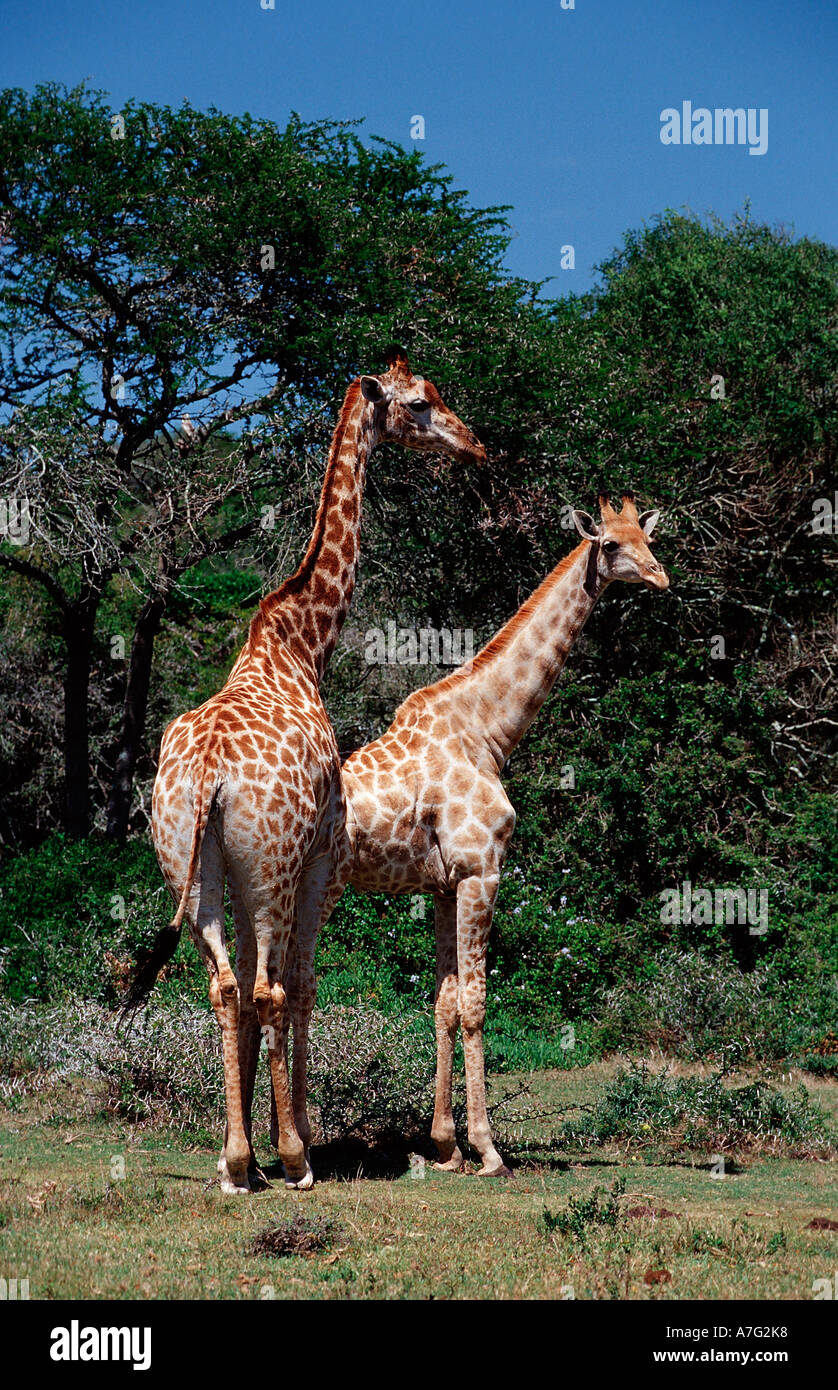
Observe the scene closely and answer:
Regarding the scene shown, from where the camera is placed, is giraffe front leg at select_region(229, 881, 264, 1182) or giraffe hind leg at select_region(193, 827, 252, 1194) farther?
giraffe front leg at select_region(229, 881, 264, 1182)

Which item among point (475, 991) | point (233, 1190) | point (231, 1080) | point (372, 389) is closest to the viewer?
point (231, 1080)

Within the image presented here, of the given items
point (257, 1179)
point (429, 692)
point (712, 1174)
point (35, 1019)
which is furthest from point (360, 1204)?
point (35, 1019)

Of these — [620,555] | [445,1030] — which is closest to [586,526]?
[620,555]

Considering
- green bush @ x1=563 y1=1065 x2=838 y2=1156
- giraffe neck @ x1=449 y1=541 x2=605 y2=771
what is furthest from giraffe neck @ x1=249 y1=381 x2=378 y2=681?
green bush @ x1=563 y1=1065 x2=838 y2=1156

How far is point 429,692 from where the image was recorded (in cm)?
891

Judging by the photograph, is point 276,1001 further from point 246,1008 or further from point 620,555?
point 620,555

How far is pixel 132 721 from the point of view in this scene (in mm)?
16531

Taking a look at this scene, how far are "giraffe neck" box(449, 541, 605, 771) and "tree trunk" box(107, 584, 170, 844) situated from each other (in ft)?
25.9

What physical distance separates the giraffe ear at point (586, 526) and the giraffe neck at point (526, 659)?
12 centimetres

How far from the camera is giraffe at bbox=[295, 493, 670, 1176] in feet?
26.8

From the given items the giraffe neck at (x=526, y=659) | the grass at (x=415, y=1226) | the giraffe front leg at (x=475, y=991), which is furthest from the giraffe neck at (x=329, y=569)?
the grass at (x=415, y=1226)

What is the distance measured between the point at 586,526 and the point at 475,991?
321cm

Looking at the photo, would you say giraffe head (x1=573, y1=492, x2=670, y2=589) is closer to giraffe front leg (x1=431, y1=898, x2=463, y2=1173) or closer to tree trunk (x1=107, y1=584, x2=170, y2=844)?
giraffe front leg (x1=431, y1=898, x2=463, y2=1173)

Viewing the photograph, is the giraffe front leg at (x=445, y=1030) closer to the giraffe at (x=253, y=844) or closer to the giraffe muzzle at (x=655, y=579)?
the giraffe at (x=253, y=844)
